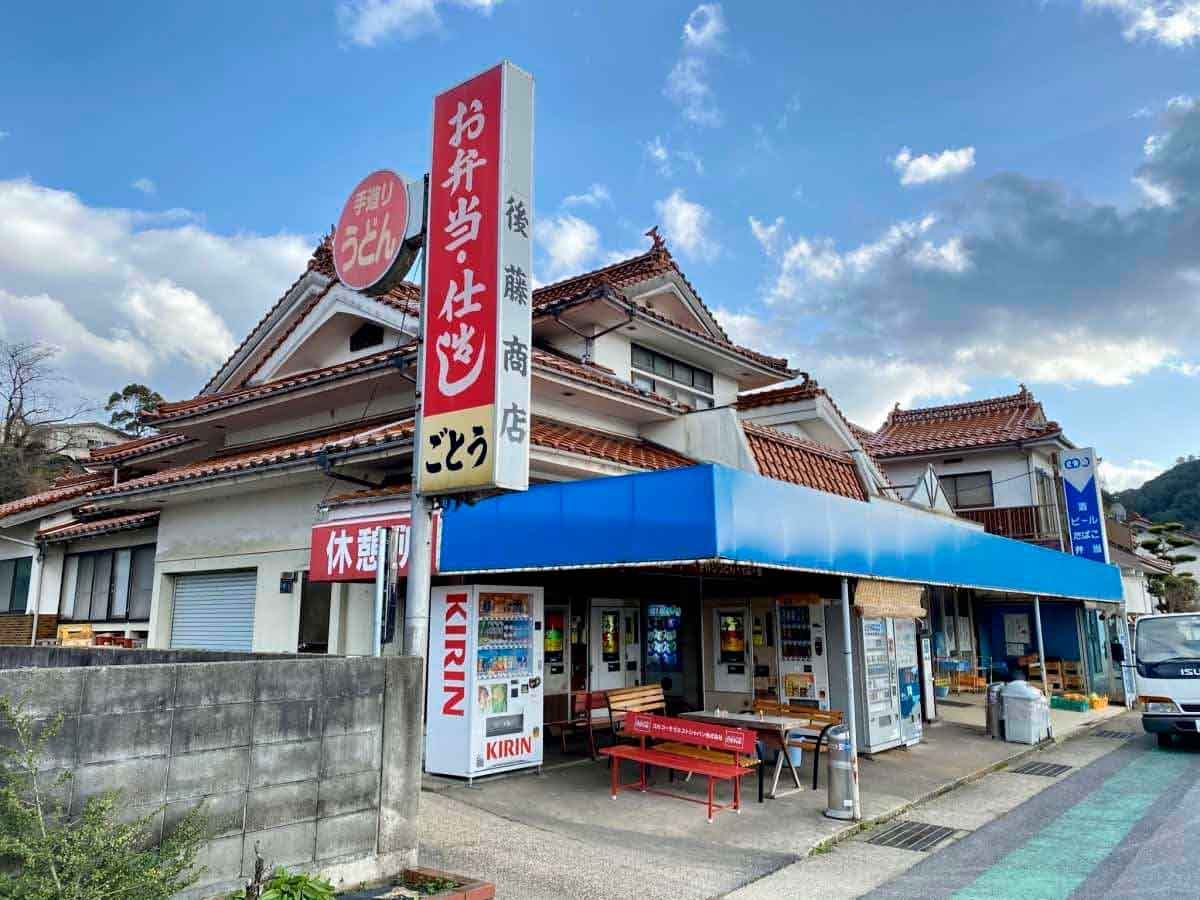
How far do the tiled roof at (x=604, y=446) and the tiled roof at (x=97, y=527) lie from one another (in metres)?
9.40

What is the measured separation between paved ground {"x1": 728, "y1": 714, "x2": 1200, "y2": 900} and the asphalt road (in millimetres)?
10

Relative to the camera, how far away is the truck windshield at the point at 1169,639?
13.8m

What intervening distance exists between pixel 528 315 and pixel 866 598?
761 cm

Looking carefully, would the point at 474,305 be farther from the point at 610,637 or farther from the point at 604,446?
the point at 610,637

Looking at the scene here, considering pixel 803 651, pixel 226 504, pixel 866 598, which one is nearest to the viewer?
pixel 866 598

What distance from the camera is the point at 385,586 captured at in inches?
289

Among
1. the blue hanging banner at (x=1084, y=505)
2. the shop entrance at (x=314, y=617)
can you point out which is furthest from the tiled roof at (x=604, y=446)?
the blue hanging banner at (x=1084, y=505)

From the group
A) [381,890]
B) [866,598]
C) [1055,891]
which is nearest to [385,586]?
[381,890]

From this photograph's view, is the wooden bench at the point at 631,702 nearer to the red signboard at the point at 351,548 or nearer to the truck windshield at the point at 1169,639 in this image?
the red signboard at the point at 351,548

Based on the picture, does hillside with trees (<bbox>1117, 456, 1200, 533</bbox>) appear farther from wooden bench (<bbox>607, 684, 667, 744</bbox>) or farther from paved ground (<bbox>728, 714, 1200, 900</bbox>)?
wooden bench (<bbox>607, 684, 667, 744</bbox>)

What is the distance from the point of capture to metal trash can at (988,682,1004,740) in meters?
15.4

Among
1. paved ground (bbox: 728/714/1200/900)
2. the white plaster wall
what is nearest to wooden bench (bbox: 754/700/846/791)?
paved ground (bbox: 728/714/1200/900)

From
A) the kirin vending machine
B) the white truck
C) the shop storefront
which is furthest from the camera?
the white truck

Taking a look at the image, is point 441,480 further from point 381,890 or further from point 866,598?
point 866,598
